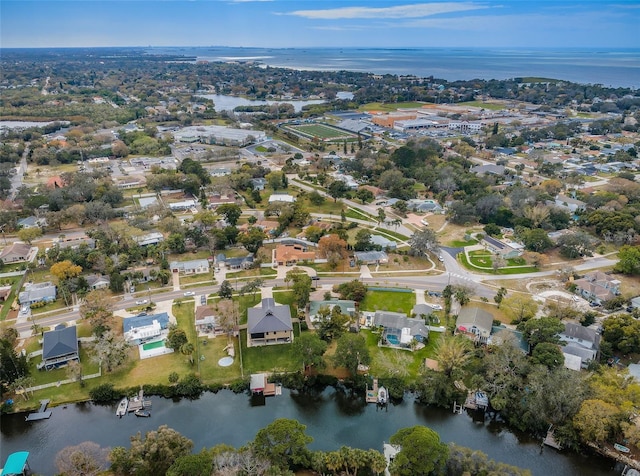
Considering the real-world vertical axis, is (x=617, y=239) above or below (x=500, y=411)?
above

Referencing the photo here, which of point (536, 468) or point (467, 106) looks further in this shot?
point (467, 106)

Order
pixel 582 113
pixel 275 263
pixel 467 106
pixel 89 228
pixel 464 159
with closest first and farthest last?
pixel 275 263 → pixel 89 228 → pixel 464 159 → pixel 582 113 → pixel 467 106

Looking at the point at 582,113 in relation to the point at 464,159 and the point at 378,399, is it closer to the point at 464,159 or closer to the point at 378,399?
the point at 464,159

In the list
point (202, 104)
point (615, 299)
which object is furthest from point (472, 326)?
point (202, 104)

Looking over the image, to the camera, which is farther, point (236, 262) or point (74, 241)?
point (74, 241)

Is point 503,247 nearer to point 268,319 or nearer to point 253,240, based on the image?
point 253,240

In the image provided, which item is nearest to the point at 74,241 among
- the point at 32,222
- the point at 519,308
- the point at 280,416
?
the point at 32,222

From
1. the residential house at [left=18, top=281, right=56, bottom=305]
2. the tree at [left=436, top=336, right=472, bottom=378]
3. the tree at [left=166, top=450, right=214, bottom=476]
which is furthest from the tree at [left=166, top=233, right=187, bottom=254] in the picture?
the tree at [left=436, top=336, right=472, bottom=378]

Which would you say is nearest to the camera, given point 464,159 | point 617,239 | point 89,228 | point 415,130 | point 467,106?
point 617,239
